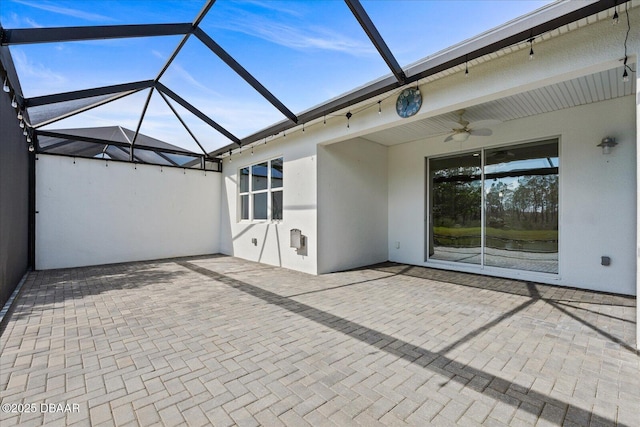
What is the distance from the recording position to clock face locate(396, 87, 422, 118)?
161 inches

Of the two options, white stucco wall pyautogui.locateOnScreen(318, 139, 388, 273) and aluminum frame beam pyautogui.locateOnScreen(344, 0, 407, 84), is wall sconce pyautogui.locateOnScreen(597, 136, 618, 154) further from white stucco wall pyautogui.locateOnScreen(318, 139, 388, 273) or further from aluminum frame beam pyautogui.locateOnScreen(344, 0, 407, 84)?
white stucco wall pyautogui.locateOnScreen(318, 139, 388, 273)

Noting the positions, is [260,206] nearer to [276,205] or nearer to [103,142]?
[276,205]

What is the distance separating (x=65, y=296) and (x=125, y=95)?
12.8 feet

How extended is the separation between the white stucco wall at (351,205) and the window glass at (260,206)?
2.18 meters

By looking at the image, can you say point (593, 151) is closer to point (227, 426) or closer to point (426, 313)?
point (426, 313)

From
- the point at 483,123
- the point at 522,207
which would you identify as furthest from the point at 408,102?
the point at 522,207

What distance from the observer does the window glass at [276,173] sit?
692 centimetres

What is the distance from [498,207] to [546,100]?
2.11m

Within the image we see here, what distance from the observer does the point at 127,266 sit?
22.6ft

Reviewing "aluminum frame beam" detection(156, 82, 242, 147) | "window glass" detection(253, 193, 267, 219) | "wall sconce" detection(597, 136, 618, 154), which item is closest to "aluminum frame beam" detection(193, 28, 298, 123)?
"aluminum frame beam" detection(156, 82, 242, 147)

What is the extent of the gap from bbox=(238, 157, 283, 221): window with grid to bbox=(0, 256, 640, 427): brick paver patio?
9.83 ft

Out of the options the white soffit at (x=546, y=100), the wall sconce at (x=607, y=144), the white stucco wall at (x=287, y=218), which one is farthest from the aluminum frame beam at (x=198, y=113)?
the wall sconce at (x=607, y=144)

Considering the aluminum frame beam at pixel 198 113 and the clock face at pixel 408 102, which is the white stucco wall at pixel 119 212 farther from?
the clock face at pixel 408 102

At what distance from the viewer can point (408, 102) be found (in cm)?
421
